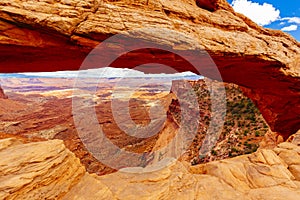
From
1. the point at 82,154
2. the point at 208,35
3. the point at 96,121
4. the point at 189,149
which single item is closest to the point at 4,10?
the point at 208,35

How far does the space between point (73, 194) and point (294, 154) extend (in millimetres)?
8559

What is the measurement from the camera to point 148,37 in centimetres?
728

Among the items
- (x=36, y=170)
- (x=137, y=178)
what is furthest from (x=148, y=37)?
(x=36, y=170)

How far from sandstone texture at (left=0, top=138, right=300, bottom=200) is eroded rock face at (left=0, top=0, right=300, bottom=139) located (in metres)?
3.72

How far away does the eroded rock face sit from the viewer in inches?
251

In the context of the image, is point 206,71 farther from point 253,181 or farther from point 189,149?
point 189,149

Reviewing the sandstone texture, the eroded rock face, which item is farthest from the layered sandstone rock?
the eroded rock face

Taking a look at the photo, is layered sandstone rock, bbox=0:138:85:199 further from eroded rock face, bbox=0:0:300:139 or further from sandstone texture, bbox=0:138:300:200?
eroded rock face, bbox=0:0:300:139

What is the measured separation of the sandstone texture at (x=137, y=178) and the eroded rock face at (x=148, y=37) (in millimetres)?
3717

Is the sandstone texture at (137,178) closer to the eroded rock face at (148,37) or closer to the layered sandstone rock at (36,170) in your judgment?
the layered sandstone rock at (36,170)

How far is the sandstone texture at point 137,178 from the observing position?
4.16 m

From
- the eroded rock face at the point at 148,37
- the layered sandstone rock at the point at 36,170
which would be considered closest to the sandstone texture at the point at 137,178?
the layered sandstone rock at the point at 36,170

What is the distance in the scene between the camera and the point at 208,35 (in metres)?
8.55

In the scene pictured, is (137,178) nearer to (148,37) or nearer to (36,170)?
(36,170)
